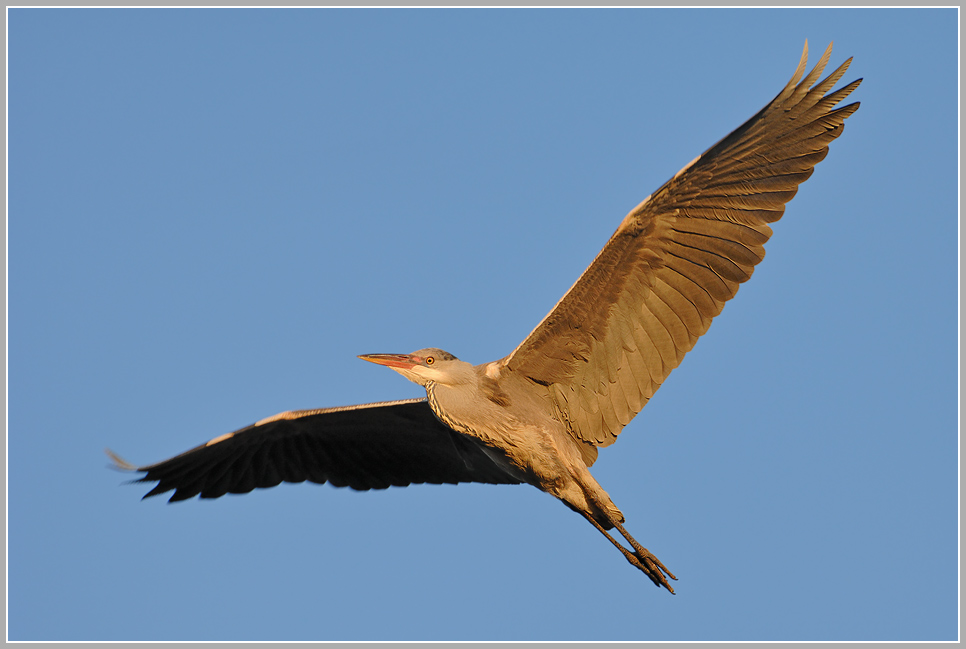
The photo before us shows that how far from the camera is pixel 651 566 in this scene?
26.6 feet

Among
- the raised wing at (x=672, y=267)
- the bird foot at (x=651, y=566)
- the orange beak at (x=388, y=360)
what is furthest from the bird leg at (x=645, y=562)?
the orange beak at (x=388, y=360)

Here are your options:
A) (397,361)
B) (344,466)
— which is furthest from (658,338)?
(344,466)

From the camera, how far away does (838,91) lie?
7.43 meters

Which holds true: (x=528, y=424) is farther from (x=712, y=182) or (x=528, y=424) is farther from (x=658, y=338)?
(x=712, y=182)

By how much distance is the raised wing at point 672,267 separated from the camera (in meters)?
7.59

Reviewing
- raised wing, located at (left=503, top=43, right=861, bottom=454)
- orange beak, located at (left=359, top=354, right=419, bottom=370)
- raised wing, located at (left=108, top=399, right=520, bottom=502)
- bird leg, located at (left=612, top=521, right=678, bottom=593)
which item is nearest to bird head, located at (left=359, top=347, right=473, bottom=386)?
orange beak, located at (left=359, top=354, right=419, bottom=370)

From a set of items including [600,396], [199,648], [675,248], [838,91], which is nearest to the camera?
[838,91]

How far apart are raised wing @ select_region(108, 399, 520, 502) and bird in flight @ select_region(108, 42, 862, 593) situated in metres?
0.11

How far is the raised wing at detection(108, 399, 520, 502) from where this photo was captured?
9.70 metres

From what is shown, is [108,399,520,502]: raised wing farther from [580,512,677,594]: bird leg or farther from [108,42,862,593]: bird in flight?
[580,512,677,594]: bird leg

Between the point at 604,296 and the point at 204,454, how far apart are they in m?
4.41

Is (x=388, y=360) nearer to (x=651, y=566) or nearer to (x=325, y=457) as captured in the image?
(x=325, y=457)

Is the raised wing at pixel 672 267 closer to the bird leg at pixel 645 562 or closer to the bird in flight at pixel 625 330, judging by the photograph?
the bird in flight at pixel 625 330

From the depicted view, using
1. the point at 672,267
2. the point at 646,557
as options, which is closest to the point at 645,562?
the point at 646,557
